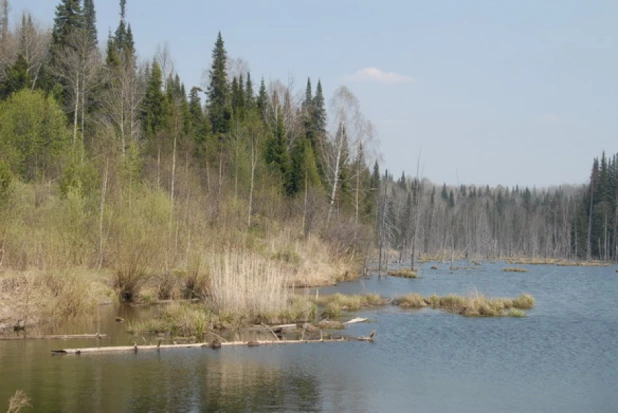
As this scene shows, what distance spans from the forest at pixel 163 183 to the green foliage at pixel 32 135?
0.32 feet

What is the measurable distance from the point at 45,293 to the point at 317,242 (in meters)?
25.0

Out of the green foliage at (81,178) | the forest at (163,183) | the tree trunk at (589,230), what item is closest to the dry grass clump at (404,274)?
the forest at (163,183)

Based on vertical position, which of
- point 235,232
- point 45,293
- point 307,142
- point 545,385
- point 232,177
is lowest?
point 545,385

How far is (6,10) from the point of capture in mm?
81812

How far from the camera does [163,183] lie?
4559 cm

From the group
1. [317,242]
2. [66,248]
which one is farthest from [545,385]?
[317,242]

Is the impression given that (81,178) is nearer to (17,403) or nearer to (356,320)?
(356,320)

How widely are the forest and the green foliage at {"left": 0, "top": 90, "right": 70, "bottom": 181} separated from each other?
10 cm

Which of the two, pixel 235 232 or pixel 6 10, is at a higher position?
pixel 6 10

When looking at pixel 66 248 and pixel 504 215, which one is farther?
pixel 504 215

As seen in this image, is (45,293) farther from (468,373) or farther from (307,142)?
(307,142)

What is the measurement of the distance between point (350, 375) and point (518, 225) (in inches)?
5203

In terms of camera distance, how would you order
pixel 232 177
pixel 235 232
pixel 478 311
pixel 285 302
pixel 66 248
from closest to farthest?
pixel 285 302, pixel 66 248, pixel 478 311, pixel 235 232, pixel 232 177

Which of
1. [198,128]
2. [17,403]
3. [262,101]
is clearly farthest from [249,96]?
[17,403]
